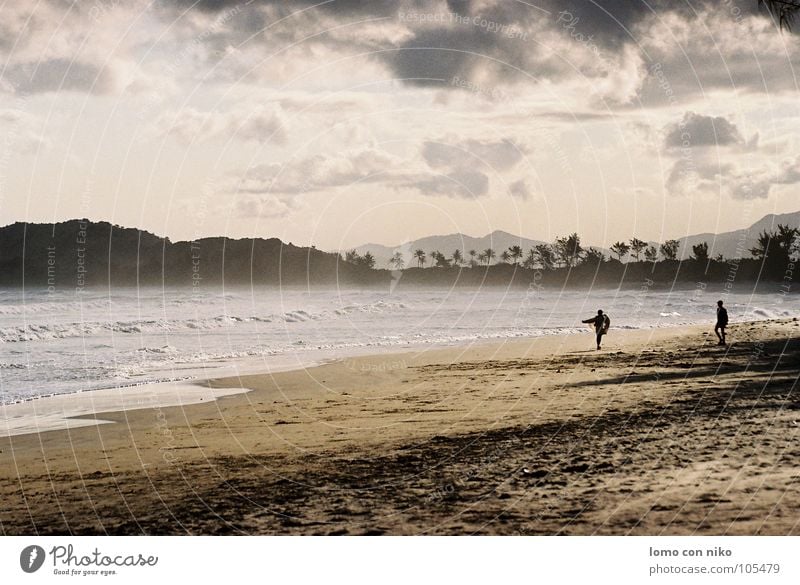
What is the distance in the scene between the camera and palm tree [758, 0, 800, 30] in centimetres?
1347

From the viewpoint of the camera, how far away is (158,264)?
45.4m

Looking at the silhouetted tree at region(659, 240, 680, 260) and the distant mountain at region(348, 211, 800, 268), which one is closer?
the distant mountain at region(348, 211, 800, 268)

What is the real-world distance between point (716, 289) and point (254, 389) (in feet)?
111

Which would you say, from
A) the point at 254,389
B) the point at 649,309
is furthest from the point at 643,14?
the point at 649,309

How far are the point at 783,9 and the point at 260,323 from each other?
22005 mm

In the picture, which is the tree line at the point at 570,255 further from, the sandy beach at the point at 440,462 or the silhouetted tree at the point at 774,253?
the sandy beach at the point at 440,462

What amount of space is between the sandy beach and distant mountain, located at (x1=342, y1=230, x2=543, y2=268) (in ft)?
21.4

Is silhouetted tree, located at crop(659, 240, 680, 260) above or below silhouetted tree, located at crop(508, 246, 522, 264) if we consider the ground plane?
above

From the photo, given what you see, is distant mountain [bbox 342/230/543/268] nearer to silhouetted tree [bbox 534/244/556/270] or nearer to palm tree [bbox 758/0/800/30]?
silhouetted tree [bbox 534/244/556/270]

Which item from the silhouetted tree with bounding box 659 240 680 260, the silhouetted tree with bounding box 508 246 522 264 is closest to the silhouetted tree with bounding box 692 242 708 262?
the silhouetted tree with bounding box 659 240 680 260

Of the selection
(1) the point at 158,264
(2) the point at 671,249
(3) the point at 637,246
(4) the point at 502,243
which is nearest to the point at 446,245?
(4) the point at 502,243

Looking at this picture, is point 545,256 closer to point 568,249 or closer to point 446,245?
point 568,249

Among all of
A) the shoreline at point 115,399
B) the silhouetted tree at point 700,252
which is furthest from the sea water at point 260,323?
the silhouetted tree at point 700,252
